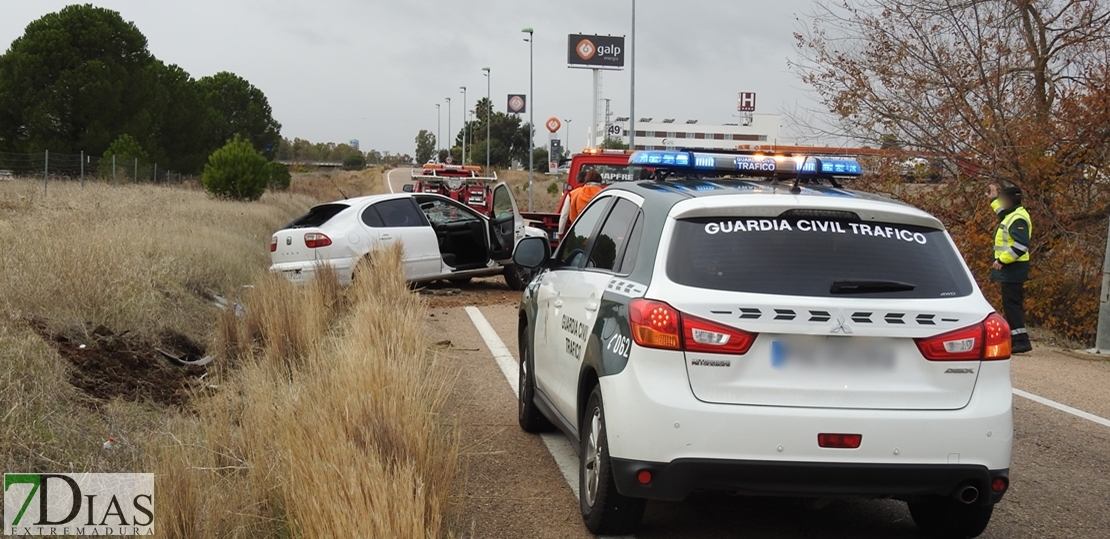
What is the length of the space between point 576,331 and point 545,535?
41.9 inches

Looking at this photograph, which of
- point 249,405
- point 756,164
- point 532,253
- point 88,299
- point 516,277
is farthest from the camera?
point 516,277

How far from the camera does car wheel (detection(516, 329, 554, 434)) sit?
6.93 metres

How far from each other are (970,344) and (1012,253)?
8.03 m

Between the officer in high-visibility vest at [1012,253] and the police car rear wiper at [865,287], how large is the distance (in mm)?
7914

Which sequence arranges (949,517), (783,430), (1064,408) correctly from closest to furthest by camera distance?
(783,430) < (949,517) < (1064,408)

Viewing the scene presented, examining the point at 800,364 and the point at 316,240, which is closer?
the point at 800,364

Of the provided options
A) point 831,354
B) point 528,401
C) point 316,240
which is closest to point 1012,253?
point 528,401

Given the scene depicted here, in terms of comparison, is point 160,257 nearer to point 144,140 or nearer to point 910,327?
point 910,327

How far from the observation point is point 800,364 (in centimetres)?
432

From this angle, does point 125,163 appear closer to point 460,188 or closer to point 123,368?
point 460,188

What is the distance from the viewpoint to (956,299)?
14.9ft

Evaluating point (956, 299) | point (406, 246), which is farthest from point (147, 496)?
point (406, 246)

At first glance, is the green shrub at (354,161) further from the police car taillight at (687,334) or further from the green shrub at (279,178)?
the police car taillight at (687,334)

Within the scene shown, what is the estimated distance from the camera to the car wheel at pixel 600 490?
187 inches
